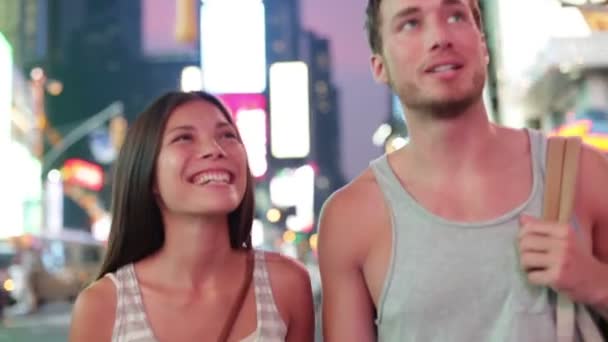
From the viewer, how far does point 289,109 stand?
22719 mm

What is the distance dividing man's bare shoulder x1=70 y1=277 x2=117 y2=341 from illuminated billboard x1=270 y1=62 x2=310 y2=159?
20.0 meters

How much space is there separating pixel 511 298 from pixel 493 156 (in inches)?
15.2

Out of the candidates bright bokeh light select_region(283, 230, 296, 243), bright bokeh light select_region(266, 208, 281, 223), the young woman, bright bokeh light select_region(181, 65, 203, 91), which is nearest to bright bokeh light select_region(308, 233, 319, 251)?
the young woman

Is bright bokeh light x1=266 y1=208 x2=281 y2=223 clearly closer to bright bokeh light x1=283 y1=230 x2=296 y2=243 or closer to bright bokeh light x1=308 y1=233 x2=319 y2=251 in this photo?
bright bokeh light x1=283 y1=230 x2=296 y2=243

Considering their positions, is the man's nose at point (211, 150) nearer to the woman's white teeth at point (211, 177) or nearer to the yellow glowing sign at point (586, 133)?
the woman's white teeth at point (211, 177)

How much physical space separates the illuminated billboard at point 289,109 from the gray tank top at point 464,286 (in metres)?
20.5

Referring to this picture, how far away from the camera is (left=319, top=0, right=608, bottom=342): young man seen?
5.61 feet

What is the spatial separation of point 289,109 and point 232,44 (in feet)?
14.4

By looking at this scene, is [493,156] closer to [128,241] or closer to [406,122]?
[406,122]

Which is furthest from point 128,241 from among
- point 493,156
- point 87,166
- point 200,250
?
point 87,166

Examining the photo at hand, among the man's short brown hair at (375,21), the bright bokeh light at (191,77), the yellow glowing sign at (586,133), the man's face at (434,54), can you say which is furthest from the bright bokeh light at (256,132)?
the man's face at (434,54)

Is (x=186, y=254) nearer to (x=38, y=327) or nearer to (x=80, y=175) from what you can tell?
(x=38, y=327)

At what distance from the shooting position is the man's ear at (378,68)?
199cm

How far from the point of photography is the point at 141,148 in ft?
7.85
